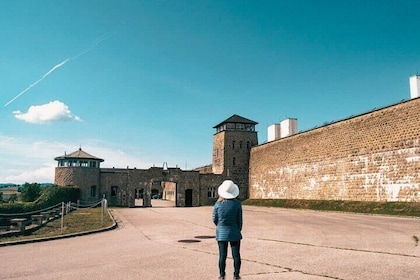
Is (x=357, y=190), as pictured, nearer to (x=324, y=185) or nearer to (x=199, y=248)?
(x=324, y=185)

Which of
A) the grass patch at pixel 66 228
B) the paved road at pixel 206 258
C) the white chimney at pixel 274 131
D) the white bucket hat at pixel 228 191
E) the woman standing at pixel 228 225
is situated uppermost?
the white chimney at pixel 274 131

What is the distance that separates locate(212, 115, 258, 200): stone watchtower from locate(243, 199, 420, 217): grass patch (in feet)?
33.3

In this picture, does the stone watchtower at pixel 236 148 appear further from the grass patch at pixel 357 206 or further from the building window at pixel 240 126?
the grass patch at pixel 357 206

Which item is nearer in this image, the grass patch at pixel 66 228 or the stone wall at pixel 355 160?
the grass patch at pixel 66 228

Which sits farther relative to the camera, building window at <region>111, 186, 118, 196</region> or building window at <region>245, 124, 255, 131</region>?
building window at <region>245, 124, 255, 131</region>

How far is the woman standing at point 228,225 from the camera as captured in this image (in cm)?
577

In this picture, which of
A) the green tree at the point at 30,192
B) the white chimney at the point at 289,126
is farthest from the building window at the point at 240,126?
the green tree at the point at 30,192

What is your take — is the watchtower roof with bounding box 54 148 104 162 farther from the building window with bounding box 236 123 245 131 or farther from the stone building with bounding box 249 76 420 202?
the stone building with bounding box 249 76 420 202

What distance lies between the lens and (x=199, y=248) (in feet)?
31.7

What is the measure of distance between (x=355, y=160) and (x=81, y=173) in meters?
29.1

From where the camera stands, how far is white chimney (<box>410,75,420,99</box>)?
29.5 m

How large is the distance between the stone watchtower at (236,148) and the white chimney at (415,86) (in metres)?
22.5

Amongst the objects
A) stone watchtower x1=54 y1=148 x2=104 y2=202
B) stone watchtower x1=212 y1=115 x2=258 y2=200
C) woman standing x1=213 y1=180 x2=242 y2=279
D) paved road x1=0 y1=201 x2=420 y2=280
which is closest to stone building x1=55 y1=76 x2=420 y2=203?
stone watchtower x1=212 y1=115 x2=258 y2=200

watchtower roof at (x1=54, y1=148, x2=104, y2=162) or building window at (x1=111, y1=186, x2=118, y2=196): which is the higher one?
watchtower roof at (x1=54, y1=148, x2=104, y2=162)
